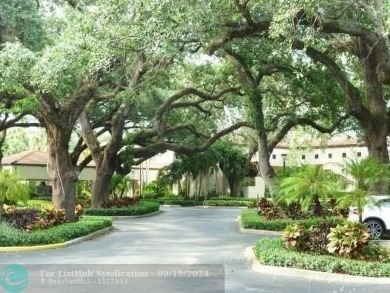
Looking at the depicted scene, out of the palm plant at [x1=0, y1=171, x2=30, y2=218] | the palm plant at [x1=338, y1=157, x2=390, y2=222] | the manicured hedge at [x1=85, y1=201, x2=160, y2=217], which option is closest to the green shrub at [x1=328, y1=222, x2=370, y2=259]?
the palm plant at [x1=338, y1=157, x2=390, y2=222]

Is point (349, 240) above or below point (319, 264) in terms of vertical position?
above

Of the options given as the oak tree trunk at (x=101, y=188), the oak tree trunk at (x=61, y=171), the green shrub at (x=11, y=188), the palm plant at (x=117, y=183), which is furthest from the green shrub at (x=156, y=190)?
the green shrub at (x=11, y=188)

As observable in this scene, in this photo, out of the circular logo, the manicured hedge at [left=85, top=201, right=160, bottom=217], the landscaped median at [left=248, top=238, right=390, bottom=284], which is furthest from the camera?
the manicured hedge at [left=85, top=201, right=160, bottom=217]

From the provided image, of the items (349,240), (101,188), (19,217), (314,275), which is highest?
(101,188)

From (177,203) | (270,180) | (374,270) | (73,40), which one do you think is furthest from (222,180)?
(374,270)

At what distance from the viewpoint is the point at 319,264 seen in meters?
11.5

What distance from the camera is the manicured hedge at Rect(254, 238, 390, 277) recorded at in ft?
36.3

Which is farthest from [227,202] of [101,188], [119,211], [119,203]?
[119,211]

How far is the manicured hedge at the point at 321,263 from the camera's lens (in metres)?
11.1

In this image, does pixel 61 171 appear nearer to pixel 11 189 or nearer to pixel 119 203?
pixel 11 189

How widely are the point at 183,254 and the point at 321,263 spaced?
4390 millimetres

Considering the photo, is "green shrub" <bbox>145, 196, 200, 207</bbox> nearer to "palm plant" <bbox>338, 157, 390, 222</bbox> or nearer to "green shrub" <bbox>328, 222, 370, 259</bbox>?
"palm plant" <bbox>338, 157, 390, 222</bbox>

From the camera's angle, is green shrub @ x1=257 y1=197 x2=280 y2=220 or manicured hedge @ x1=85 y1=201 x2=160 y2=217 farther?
manicured hedge @ x1=85 y1=201 x2=160 y2=217

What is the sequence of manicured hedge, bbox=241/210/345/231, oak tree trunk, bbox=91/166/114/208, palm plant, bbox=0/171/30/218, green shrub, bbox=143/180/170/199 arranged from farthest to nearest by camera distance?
green shrub, bbox=143/180/170/199
oak tree trunk, bbox=91/166/114/208
manicured hedge, bbox=241/210/345/231
palm plant, bbox=0/171/30/218
